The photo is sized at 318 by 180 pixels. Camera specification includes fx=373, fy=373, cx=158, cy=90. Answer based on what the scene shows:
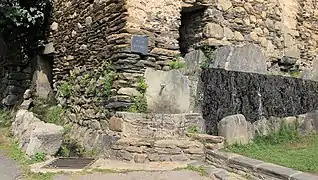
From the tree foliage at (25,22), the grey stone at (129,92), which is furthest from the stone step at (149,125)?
the tree foliage at (25,22)

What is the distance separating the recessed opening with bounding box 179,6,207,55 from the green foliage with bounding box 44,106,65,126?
3.05 meters

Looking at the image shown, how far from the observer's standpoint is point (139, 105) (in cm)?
606

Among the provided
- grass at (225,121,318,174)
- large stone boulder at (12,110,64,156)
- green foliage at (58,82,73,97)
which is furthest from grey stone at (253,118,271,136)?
green foliage at (58,82,73,97)

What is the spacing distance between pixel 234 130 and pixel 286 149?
0.86 meters

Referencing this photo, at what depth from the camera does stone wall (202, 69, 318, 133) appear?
22.0ft

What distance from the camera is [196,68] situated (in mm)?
7035

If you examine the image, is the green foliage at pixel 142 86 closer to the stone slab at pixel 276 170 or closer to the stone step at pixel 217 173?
the stone step at pixel 217 173

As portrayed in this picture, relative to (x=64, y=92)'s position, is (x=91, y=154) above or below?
below

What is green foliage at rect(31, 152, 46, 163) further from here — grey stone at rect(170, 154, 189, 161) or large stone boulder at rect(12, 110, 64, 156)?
grey stone at rect(170, 154, 189, 161)

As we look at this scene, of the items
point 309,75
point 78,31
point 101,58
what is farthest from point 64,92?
point 309,75

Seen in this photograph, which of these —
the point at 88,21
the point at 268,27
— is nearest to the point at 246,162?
the point at 88,21

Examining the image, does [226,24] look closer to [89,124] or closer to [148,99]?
[148,99]

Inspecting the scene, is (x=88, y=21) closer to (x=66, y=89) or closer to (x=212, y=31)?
(x=66, y=89)

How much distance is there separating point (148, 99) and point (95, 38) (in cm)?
186
